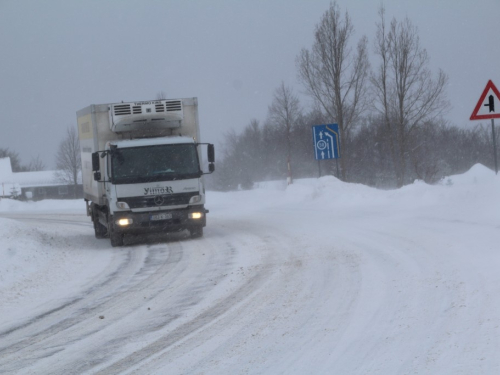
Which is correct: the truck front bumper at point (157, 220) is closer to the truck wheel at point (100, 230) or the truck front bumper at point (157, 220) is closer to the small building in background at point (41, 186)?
the truck wheel at point (100, 230)

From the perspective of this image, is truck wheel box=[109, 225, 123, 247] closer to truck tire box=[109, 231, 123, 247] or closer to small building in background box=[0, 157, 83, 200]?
truck tire box=[109, 231, 123, 247]

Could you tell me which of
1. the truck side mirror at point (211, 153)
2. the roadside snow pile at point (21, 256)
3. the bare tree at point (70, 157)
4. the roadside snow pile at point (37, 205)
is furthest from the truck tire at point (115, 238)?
the bare tree at point (70, 157)

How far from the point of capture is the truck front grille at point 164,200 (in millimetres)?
15039

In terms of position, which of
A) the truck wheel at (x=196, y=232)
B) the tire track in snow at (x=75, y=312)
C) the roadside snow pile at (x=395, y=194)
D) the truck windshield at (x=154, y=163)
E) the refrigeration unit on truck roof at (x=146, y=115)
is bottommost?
the tire track in snow at (x=75, y=312)

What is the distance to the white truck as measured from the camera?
15.0m

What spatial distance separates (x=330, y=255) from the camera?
1127 cm

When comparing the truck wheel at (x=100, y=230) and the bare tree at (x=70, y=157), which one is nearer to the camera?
the truck wheel at (x=100, y=230)

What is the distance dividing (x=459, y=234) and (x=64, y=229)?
1418 cm

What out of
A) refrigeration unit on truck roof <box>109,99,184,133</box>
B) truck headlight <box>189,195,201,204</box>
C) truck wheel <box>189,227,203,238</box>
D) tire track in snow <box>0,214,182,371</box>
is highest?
refrigeration unit on truck roof <box>109,99,184,133</box>

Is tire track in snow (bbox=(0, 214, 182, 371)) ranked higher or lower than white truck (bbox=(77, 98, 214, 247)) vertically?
lower

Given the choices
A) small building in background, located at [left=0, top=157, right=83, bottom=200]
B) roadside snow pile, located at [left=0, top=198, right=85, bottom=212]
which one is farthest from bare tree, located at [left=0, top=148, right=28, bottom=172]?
roadside snow pile, located at [left=0, top=198, right=85, bottom=212]

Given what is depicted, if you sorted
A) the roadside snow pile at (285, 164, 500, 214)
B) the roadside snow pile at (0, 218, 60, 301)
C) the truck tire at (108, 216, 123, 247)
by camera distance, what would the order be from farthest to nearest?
1. the roadside snow pile at (285, 164, 500, 214)
2. the truck tire at (108, 216, 123, 247)
3. the roadside snow pile at (0, 218, 60, 301)

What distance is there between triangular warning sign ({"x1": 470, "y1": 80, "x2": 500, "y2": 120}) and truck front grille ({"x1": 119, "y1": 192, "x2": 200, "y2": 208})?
22.6 feet

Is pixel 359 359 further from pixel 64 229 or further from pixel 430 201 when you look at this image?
pixel 64 229
